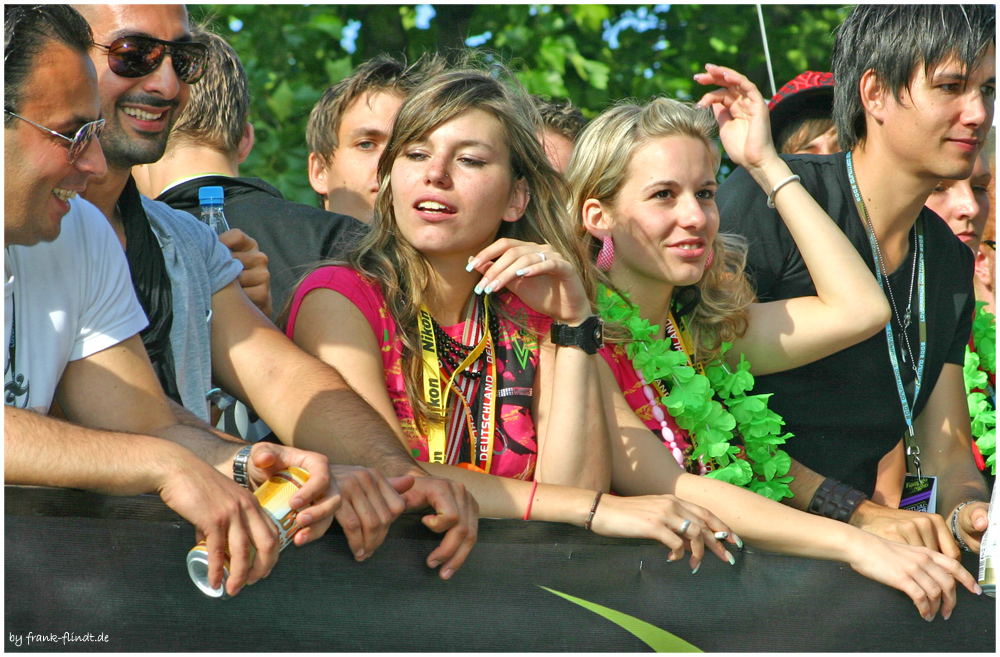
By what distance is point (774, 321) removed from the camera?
344 centimetres

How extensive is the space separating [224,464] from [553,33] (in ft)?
22.1

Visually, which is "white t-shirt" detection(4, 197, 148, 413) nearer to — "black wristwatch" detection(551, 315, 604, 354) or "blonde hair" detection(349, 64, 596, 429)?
"blonde hair" detection(349, 64, 596, 429)

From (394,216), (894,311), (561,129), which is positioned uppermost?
(561,129)

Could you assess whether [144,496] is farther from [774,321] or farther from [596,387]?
[774,321]

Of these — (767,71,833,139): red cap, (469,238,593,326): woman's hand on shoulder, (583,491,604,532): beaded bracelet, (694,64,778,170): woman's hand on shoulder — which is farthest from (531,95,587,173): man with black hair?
(583,491,604,532): beaded bracelet

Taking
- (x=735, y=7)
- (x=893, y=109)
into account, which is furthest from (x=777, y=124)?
(x=735, y=7)

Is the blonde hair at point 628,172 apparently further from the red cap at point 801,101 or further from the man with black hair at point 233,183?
the red cap at point 801,101

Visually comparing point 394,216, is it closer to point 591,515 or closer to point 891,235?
point 591,515

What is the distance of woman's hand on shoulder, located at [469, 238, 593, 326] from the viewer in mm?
2768

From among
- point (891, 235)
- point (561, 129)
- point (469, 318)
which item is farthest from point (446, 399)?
point (561, 129)

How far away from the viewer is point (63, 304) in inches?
93.1

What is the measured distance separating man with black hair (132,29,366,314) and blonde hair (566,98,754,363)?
76 centimetres

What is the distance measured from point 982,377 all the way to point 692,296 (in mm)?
1720
